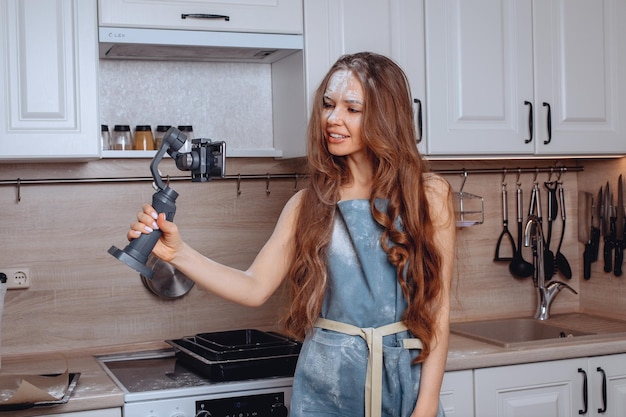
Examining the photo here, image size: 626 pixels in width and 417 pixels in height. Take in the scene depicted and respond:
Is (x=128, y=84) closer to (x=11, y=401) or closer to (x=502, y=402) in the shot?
(x=11, y=401)

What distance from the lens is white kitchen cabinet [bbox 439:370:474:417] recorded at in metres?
2.58

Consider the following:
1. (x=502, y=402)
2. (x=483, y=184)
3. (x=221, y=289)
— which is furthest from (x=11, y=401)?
(x=483, y=184)

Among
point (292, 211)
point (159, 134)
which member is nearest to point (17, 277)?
point (159, 134)

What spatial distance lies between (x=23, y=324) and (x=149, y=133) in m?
0.73

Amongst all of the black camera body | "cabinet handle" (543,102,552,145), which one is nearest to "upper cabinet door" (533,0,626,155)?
"cabinet handle" (543,102,552,145)

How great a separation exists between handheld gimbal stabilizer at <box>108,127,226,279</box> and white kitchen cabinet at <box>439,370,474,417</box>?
1.24 m

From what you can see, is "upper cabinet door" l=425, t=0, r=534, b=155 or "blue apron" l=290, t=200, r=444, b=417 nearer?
"blue apron" l=290, t=200, r=444, b=417

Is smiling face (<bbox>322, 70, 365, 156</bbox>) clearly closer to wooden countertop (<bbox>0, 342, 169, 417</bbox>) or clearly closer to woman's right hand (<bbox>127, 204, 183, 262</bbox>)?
woman's right hand (<bbox>127, 204, 183, 262</bbox>)

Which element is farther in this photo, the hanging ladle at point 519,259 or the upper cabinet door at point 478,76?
the hanging ladle at point 519,259

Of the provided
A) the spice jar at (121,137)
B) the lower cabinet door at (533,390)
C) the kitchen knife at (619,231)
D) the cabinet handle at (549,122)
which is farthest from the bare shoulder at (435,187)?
Result: the kitchen knife at (619,231)

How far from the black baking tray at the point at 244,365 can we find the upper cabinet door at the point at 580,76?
117 centimetres

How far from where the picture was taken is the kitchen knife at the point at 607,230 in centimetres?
324

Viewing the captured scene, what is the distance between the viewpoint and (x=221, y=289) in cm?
193

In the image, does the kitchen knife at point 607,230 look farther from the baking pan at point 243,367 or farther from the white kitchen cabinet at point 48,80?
the white kitchen cabinet at point 48,80
